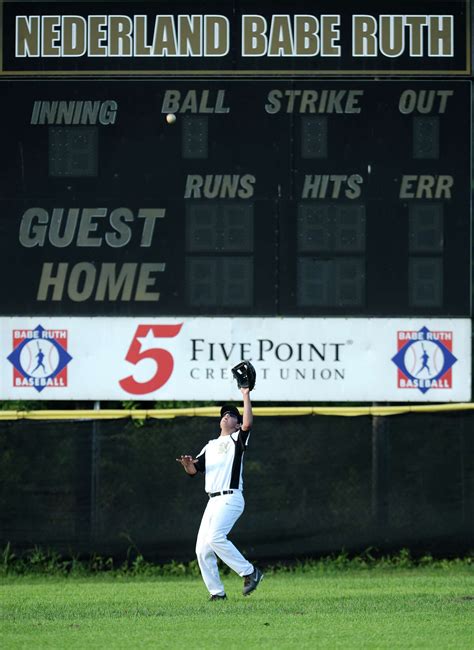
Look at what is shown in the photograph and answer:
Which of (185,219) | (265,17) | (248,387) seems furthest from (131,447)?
(265,17)

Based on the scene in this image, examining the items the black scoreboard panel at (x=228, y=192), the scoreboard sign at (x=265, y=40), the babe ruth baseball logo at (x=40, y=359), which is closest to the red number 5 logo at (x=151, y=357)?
the black scoreboard panel at (x=228, y=192)

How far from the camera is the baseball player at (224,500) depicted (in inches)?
372

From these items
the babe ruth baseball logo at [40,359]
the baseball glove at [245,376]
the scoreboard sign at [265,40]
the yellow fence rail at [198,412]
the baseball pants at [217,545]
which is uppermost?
the scoreboard sign at [265,40]

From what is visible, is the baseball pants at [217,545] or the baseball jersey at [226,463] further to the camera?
the baseball jersey at [226,463]

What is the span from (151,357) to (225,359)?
753 mm

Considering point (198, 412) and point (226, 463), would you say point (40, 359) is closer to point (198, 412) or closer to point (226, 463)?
point (198, 412)

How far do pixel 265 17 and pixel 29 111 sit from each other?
2575 millimetres

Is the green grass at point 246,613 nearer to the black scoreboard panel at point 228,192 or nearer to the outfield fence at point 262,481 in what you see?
the outfield fence at point 262,481

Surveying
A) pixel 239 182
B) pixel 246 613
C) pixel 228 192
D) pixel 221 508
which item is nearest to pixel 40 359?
pixel 228 192

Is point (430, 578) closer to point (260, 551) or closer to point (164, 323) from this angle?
point (260, 551)

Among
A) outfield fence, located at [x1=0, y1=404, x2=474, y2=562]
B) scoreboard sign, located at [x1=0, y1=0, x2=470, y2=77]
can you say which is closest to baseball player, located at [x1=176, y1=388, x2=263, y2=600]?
outfield fence, located at [x1=0, y1=404, x2=474, y2=562]

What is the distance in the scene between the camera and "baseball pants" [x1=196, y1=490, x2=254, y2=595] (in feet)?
30.9

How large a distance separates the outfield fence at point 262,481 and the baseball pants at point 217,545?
2941mm

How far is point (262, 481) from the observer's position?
12.6 metres
